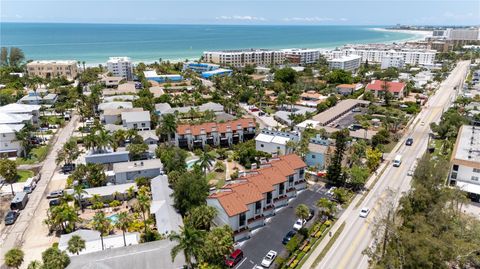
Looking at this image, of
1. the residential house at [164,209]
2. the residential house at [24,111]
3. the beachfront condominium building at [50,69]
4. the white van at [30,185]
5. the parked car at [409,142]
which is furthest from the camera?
the beachfront condominium building at [50,69]

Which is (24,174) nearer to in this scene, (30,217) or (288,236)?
(30,217)

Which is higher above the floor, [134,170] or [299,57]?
[299,57]

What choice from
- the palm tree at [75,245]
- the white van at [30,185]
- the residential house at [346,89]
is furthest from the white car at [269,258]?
the residential house at [346,89]

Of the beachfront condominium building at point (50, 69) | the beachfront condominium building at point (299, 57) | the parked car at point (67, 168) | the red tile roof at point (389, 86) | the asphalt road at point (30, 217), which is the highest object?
the beachfront condominium building at point (299, 57)

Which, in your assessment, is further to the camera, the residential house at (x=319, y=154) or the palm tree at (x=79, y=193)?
the residential house at (x=319, y=154)

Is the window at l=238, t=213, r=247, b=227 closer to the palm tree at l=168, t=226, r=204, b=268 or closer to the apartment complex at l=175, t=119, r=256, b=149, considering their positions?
the palm tree at l=168, t=226, r=204, b=268

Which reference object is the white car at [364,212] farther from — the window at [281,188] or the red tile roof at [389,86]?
the red tile roof at [389,86]

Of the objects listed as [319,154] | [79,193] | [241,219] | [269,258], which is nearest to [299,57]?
[319,154]

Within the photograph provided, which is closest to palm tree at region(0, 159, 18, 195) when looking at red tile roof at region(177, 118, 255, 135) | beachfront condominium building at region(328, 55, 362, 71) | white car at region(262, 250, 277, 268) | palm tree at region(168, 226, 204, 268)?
red tile roof at region(177, 118, 255, 135)
